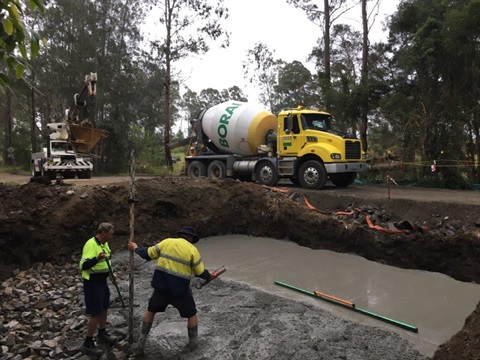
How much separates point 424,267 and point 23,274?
8.63 meters

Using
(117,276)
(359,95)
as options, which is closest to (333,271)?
(117,276)

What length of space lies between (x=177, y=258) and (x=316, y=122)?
9.62 m

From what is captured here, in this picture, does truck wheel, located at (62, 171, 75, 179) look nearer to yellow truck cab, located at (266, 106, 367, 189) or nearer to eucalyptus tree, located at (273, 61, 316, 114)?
yellow truck cab, located at (266, 106, 367, 189)

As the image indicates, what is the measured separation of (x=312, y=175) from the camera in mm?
12578

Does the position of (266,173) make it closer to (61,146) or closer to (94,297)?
(94,297)

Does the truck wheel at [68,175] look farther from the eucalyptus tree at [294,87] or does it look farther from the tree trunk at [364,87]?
the eucalyptus tree at [294,87]

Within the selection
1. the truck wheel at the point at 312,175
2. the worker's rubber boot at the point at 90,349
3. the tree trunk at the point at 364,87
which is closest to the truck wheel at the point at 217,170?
the truck wheel at the point at 312,175

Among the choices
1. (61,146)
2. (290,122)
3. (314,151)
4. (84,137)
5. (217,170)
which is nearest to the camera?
(314,151)

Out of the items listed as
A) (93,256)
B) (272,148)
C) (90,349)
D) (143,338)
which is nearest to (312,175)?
(272,148)

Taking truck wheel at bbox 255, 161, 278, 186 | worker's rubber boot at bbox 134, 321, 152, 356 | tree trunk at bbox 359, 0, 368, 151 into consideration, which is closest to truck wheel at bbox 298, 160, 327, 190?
truck wheel at bbox 255, 161, 278, 186

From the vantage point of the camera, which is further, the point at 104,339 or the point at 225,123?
the point at 225,123

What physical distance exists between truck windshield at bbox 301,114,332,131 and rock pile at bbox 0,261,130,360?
8.53m

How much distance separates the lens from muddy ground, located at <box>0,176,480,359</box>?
8.20 meters

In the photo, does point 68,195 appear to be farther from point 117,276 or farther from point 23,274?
point 117,276
